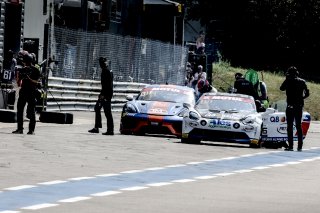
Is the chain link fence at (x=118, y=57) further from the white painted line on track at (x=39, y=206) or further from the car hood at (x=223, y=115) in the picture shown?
the white painted line on track at (x=39, y=206)

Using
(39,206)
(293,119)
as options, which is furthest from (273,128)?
(39,206)

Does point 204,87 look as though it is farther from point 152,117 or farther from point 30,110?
point 30,110

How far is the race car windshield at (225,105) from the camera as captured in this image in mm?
27634

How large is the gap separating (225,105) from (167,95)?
8.45ft

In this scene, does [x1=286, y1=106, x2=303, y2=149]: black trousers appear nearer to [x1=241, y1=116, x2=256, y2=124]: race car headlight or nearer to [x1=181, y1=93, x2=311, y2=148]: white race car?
[x1=181, y1=93, x2=311, y2=148]: white race car

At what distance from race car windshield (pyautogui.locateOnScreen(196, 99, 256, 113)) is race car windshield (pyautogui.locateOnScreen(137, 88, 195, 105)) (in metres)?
1.79

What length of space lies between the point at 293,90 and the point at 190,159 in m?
5.65

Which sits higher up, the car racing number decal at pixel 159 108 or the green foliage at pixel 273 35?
the green foliage at pixel 273 35

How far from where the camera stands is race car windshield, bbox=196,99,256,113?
2763cm

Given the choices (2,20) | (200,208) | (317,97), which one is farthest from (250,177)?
(317,97)

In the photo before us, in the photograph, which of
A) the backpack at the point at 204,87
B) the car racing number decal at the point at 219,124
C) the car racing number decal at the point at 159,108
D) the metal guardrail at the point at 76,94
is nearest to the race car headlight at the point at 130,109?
the car racing number decal at the point at 159,108

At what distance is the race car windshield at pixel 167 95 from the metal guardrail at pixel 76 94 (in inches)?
184

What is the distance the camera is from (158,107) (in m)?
28.9

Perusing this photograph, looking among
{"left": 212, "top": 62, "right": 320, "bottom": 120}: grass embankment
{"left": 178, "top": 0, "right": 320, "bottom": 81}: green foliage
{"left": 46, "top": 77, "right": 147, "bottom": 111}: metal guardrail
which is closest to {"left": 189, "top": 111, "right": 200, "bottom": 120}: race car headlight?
{"left": 46, "top": 77, "right": 147, "bottom": 111}: metal guardrail
